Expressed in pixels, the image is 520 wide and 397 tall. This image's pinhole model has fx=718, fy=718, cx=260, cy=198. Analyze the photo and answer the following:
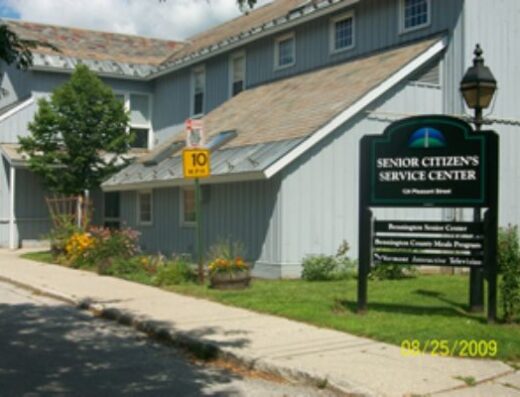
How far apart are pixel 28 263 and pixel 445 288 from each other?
12308 millimetres

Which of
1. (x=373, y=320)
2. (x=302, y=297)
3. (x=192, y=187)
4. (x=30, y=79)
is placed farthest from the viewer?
(x=30, y=79)

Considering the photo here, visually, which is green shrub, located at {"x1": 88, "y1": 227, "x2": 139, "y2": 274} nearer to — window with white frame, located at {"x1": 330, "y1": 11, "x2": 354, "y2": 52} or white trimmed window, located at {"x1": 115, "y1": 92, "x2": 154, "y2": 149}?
window with white frame, located at {"x1": 330, "y1": 11, "x2": 354, "y2": 52}

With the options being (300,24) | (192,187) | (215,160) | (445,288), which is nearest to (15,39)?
(445,288)

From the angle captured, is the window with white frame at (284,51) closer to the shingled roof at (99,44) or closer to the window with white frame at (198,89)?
the window with white frame at (198,89)

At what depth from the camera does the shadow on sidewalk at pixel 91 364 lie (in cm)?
694

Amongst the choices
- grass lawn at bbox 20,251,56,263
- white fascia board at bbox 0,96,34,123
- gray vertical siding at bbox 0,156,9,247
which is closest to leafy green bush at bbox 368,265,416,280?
grass lawn at bbox 20,251,56,263

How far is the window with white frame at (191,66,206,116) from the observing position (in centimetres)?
2655

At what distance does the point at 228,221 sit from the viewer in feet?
55.9

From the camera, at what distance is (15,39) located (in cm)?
703

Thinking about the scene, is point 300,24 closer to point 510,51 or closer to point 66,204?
point 510,51

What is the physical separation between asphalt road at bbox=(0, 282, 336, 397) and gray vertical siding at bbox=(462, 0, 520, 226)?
34.6ft

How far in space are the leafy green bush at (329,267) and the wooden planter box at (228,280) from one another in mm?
1918

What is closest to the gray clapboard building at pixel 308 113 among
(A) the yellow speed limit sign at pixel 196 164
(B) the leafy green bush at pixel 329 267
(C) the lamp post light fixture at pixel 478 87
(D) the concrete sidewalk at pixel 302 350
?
(B) the leafy green bush at pixel 329 267
